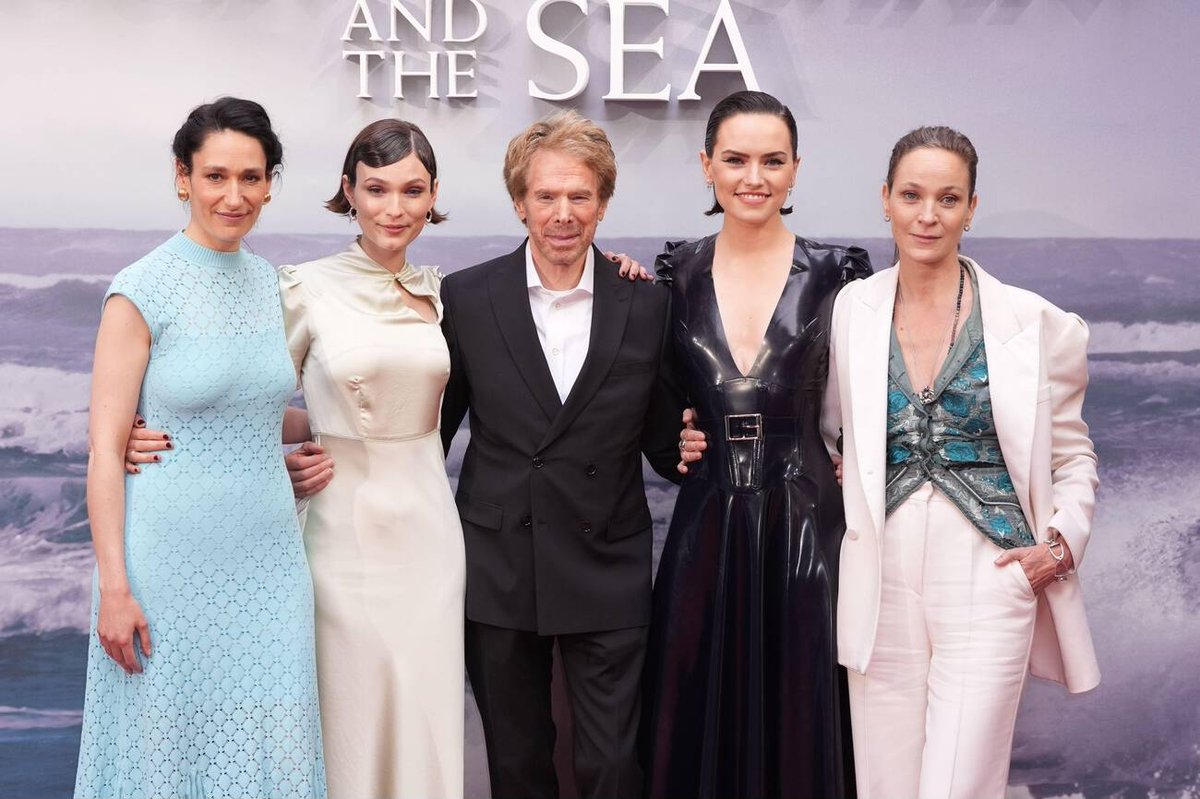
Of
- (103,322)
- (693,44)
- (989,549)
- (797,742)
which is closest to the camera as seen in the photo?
(103,322)

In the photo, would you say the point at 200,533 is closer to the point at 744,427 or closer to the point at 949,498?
the point at 744,427

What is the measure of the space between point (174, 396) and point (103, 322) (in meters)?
0.22

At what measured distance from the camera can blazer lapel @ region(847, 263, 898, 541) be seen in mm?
2832

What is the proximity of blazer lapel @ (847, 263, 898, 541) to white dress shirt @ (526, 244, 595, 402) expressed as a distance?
671 mm

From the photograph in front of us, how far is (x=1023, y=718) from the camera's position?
416 cm

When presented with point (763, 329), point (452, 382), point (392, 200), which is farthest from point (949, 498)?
point (392, 200)

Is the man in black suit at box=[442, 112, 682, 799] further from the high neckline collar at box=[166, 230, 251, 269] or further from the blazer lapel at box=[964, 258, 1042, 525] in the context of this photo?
the blazer lapel at box=[964, 258, 1042, 525]

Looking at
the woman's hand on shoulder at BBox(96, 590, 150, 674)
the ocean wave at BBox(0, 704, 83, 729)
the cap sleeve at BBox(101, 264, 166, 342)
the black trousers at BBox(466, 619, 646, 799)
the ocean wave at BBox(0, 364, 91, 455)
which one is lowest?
the ocean wave at BBox(0, 704, 83, 729)

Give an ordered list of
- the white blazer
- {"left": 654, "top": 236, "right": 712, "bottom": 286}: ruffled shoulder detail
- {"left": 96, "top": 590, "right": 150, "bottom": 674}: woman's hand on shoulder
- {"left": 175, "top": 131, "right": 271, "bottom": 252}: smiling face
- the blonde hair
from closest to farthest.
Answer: {"left": 96, "top": 590, "right": 150, "bottom": 674}: woman's hand on shoulder → {"left": 175, "top": 131, "right": 271, "bottom": 252}: smiling face → the white blazer → the blonde hair → {"left": 654, "top": 236, "right": 712, "bottom": 286}: ruffled shoulder detail

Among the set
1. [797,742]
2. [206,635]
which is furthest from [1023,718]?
[206,635]

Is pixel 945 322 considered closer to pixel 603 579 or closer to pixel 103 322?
pixel 603 579

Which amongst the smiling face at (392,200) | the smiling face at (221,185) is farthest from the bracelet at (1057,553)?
the smiling face at (221,185)

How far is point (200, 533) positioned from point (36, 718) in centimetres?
202

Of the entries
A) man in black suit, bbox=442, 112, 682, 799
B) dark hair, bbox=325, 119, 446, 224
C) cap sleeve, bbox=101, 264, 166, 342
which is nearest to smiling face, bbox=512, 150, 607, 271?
man in black suit, bbox=442, 112, 682, 799
